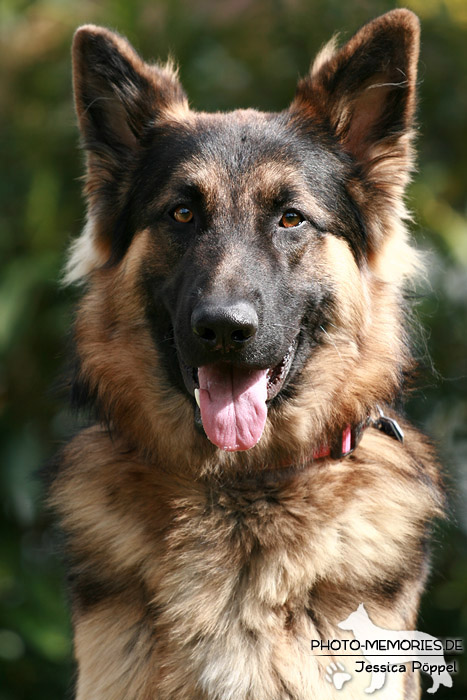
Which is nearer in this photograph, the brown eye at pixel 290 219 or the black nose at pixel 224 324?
the black nose at pixel 224 324

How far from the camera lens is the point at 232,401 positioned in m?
3.40

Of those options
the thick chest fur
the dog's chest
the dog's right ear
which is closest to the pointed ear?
the dog's right ear

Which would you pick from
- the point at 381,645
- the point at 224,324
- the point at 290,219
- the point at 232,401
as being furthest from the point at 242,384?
the point at 381,645

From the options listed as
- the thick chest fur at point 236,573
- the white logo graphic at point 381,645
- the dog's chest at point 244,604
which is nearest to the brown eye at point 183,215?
the thick chest fur at point 236,573

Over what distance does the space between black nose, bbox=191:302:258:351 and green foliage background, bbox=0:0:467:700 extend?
363cm

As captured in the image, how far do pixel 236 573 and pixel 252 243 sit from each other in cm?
140

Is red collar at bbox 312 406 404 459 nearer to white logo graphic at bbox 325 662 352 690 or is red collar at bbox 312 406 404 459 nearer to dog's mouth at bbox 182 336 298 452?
dog's mouth at bbox 182 336 298 452

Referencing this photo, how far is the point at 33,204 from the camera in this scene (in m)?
7.38

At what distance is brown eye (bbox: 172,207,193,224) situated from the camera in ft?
12.3

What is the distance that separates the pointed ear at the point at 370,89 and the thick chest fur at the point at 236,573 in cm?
144

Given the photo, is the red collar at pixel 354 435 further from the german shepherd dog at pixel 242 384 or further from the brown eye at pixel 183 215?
the brown eye at pixel 183 215

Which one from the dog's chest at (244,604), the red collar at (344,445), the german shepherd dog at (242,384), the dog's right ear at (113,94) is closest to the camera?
the dog's chest at (244,604)

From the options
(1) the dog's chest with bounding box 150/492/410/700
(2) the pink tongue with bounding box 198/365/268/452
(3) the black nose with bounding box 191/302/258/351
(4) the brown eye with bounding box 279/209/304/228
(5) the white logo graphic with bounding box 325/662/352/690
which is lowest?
(5) the white logo graphic with bounding box 325/662/352/690

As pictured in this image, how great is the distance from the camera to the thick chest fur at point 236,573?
3.22 m
